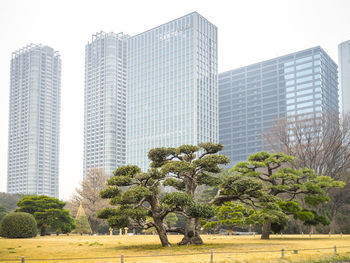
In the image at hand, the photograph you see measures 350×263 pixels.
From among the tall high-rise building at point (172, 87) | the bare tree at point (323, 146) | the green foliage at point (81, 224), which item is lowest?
the green foliage at point (81, 224)

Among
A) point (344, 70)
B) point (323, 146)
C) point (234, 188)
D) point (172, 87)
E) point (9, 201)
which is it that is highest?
point (344, 70)

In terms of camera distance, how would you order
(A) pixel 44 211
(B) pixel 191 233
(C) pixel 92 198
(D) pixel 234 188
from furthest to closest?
(C) pixel 92 198, (A) pixel 44 211, (D) pixel 234 188, (B) pixel 191 233

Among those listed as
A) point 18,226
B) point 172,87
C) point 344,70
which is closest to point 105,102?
point 172,87

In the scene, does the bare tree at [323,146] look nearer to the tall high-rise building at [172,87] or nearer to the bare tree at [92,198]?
the bare tree at [92,198]

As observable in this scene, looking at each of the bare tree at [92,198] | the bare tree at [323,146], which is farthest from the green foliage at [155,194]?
the bare tree at [92,198]

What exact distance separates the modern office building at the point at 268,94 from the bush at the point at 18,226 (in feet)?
309

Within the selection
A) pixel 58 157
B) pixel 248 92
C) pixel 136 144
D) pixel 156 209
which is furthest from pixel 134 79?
pixel 156 209

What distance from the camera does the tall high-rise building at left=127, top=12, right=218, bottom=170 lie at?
117m

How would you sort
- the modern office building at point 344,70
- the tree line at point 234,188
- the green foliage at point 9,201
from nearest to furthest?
the tree line at point 234,188
the green foliage at point 9,201
the modern office building at point 344,70

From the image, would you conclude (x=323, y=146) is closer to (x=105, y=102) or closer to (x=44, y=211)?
(x=44, y=211)

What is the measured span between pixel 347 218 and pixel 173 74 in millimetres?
83662

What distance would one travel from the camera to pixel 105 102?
158 m

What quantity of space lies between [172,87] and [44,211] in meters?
84.5

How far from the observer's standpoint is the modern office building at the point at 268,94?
127 m
